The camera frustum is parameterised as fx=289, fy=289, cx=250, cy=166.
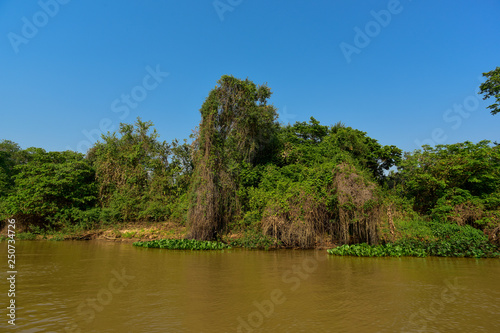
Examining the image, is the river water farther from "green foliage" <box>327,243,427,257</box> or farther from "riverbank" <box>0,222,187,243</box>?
"riverbank" <box>0,222,187,243</box>

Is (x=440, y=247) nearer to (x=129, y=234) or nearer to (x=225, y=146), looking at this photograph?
(x=225, y=146)

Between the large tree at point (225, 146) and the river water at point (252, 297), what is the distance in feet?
22.8

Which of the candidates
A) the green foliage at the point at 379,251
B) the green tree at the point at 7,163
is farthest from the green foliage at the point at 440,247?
the green tree at the point at 7,163

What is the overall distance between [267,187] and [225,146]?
4.06 metres

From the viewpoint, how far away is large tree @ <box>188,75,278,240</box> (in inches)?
681

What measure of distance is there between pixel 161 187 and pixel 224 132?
22.0ft

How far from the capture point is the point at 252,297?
6.29m

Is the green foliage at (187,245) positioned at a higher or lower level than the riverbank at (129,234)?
lower

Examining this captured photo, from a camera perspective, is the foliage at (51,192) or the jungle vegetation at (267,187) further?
the foliage at (51,192)

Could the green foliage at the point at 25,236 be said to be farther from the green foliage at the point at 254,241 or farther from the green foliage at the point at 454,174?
the green foliage at the point at 454,174

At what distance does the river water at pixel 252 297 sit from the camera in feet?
15.7

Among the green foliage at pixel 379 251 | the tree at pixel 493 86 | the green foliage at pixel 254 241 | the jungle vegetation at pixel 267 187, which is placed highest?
the tree at pixel 493 86

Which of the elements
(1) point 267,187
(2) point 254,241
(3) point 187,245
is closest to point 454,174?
(1) point 267,187

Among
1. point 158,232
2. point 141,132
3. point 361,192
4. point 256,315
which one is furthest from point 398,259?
point 141,132
